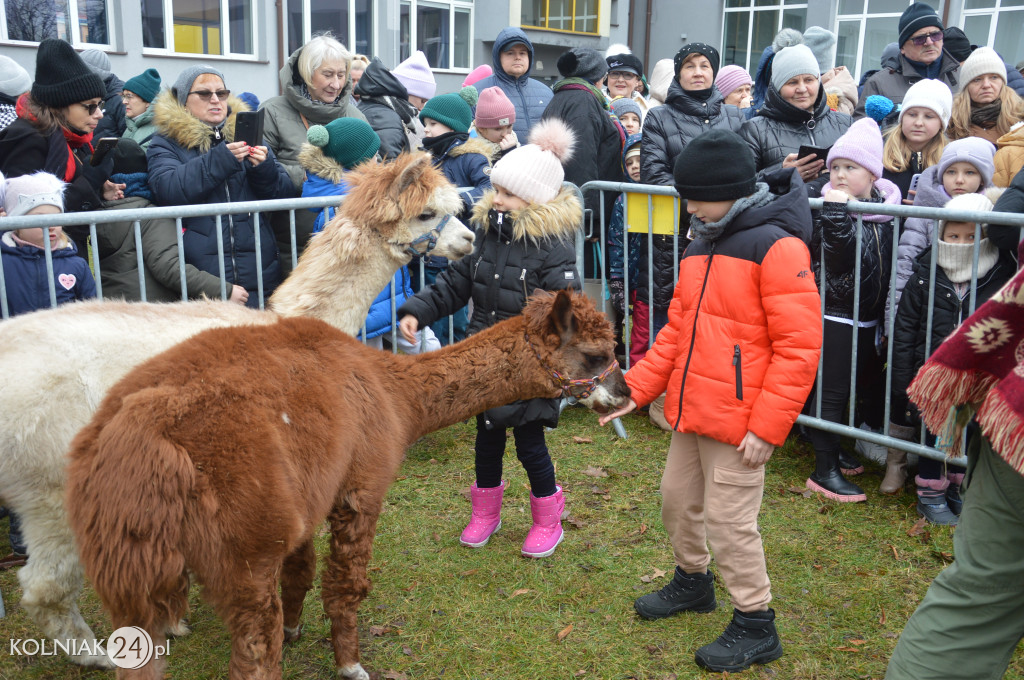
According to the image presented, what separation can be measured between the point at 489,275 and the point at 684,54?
3215mm

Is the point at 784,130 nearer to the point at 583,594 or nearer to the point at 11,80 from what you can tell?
the point at 583,594

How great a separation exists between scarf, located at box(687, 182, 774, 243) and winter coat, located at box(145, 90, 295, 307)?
273cm

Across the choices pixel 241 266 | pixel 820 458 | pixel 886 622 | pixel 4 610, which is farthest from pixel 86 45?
pixel 886 622

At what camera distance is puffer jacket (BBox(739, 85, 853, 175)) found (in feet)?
18.9

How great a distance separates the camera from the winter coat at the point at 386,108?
6.73m

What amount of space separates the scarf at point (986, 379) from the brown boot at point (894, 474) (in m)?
2.89

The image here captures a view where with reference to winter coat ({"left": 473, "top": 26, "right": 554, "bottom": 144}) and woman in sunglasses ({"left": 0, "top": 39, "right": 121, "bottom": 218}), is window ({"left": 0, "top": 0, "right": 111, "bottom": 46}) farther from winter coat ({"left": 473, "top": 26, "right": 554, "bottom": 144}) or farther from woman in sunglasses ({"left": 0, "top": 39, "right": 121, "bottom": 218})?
woman in sunglasses ({"left": 0, "top": 39, "right": 121, "bottom": 218})

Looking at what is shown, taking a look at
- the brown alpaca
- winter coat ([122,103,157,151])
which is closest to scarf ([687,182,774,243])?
the brown alpaca

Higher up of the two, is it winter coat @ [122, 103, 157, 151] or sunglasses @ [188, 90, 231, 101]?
sunglasses @ [188, 90, 231, 101]

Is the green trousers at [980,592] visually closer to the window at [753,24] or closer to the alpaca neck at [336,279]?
the alpaca neck at [336,279]

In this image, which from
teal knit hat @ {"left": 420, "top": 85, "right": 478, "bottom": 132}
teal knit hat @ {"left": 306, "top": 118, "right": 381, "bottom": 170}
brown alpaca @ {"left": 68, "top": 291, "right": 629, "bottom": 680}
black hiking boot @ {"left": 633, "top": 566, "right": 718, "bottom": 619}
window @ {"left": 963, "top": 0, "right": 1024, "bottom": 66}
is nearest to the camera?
brown alpaca @ {"left": 68, "top": 291, "right": 629, "bottom": 680}

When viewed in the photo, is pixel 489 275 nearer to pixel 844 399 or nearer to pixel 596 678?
pixel 596 678

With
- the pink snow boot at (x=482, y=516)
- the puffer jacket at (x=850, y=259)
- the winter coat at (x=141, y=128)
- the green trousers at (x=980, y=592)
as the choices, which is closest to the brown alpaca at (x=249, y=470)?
the pink snow boot at (x=482, y=516)

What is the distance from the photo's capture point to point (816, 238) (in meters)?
5.00
